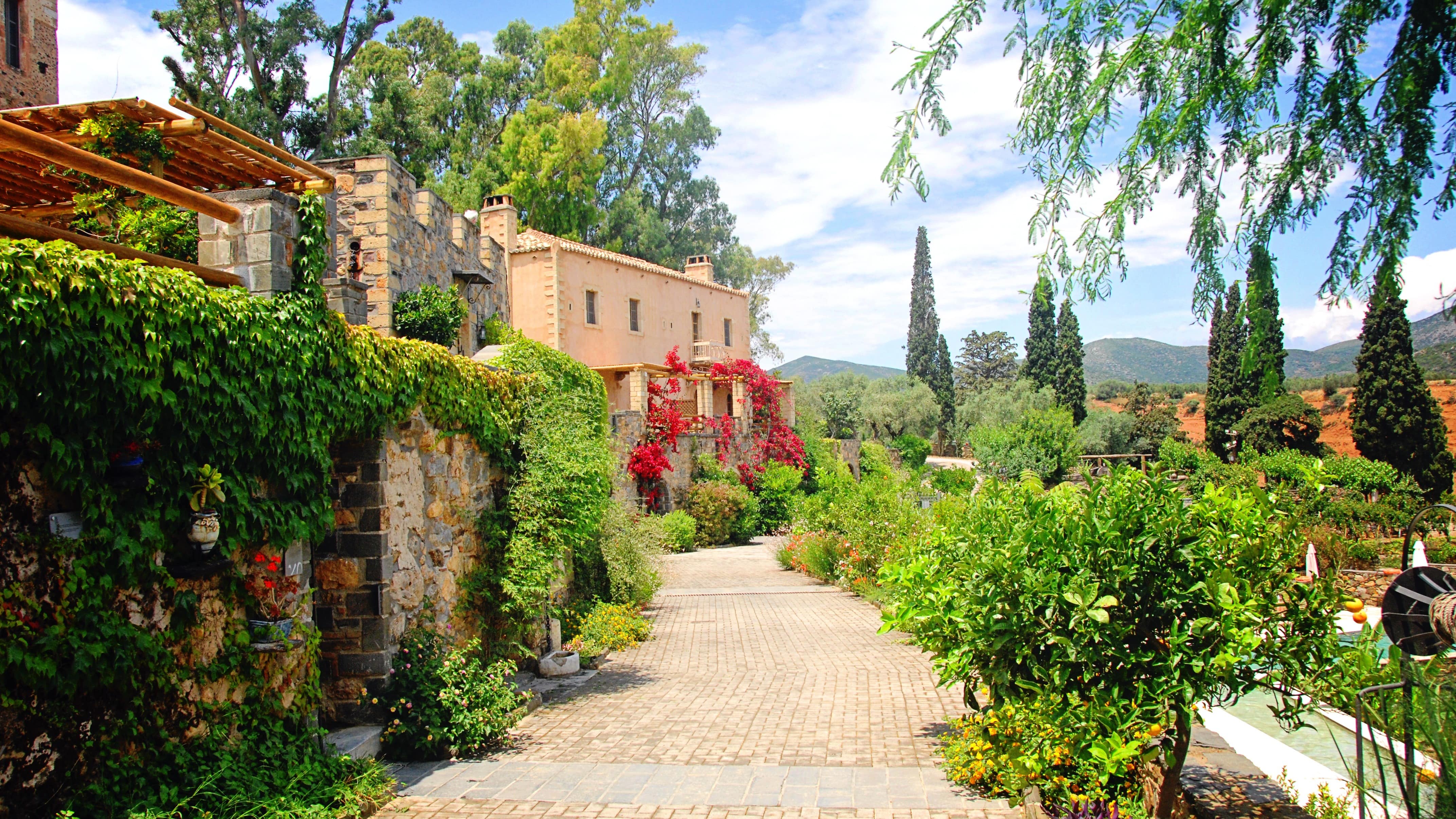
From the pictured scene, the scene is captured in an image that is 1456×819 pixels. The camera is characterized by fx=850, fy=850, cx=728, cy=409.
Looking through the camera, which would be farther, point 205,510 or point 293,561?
point 293,561

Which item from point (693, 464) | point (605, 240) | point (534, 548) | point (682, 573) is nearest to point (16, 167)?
point (534, 548)

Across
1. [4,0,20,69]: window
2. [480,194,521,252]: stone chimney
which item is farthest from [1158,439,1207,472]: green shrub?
[4,0,20,69]: window

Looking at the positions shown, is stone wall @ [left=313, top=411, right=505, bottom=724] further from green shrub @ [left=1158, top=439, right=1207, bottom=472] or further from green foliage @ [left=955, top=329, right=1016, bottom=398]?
green foliage @ [left=955, top=329, right=1016, bottom=398]

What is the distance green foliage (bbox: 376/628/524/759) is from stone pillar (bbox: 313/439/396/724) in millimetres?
142

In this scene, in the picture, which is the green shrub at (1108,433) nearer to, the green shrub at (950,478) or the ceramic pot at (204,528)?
the green shrub at (950,478)

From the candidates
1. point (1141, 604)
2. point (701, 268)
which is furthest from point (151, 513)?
point (701, 268)

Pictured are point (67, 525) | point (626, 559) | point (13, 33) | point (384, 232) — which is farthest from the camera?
point (13, 33)

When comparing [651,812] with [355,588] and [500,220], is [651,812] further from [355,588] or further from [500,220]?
[500,220]

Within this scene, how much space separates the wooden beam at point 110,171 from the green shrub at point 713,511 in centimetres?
1763

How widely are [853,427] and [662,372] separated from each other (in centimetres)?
2043

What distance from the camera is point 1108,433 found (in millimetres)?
42344

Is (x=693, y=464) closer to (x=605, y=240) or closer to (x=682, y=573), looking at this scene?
(x=682, y=573)

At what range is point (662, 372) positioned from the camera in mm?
25000

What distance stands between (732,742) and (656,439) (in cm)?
1632
